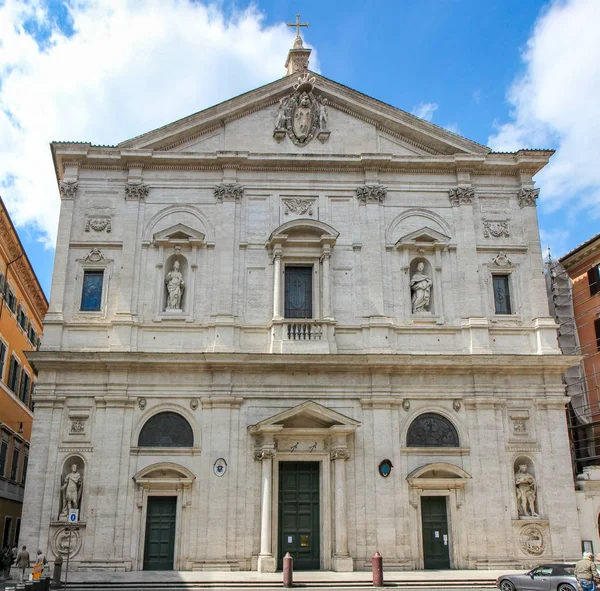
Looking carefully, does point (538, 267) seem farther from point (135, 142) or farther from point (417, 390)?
point (135, 142)

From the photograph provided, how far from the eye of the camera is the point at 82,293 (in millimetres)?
24891

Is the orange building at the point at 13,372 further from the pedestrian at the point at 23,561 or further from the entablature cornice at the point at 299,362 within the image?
the pedestrian at the point at 23,561

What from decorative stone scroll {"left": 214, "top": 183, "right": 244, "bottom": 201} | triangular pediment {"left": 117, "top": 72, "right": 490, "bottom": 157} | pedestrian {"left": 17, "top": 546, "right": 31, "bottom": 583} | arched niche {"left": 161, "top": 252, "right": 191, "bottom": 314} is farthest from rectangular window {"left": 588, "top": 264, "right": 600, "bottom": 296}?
pedestrian {"left": 17, "top": 546, "right": 31, "bottom": 583}

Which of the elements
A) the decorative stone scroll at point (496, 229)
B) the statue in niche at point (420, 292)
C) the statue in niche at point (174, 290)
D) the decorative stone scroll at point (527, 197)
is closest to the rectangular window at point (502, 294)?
the decorative stone scroll at point (496, 229)

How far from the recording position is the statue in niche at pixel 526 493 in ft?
76.2

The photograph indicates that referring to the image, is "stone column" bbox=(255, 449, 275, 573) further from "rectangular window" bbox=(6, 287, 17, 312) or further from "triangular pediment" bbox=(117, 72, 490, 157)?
"rectangular window" bbox=(6, 287, 17, 312)

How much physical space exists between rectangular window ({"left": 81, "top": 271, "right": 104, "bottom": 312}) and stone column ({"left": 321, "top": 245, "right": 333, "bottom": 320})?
767cm

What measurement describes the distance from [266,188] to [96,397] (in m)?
9.39

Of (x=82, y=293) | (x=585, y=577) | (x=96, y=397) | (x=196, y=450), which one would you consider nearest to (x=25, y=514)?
(x=96, y=397)

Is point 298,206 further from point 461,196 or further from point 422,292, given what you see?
point 461,196

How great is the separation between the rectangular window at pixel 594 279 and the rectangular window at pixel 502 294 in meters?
5.93

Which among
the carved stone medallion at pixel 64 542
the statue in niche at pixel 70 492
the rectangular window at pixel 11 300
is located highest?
the rectangular window at pixel 11 300

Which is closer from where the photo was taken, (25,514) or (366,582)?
(366,582)

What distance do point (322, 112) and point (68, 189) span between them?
380 inches
